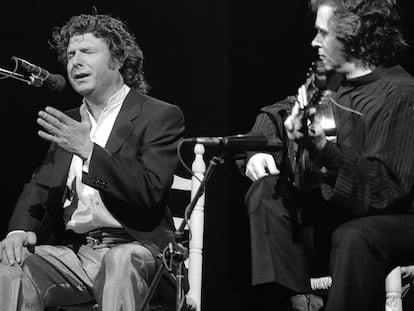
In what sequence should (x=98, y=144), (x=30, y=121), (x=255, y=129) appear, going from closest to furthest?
(x=255, y=129) < (x=98, y=144) < (x=30, y=121)

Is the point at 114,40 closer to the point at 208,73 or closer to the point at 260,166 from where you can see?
the point at 208,73

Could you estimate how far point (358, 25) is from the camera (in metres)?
2.90

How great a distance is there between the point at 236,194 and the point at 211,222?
0.19 m

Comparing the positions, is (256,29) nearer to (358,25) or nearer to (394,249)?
(358,25)

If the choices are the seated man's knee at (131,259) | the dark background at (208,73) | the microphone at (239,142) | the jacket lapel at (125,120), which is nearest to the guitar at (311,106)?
the microphone at (239,142)

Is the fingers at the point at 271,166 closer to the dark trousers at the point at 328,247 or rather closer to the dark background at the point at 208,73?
the dark trousers at the point at 328,247

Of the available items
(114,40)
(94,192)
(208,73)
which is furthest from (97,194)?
(208,73)

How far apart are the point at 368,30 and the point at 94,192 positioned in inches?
46.3

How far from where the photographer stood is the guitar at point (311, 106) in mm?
2475

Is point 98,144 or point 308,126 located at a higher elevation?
point 308,126

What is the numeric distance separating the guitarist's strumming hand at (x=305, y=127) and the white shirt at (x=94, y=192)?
3.02ft

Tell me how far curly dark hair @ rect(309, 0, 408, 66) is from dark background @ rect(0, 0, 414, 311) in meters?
1.32

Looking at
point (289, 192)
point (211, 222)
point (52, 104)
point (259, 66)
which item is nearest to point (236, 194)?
point (211, 222)

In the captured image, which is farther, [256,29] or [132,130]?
[256,29]
